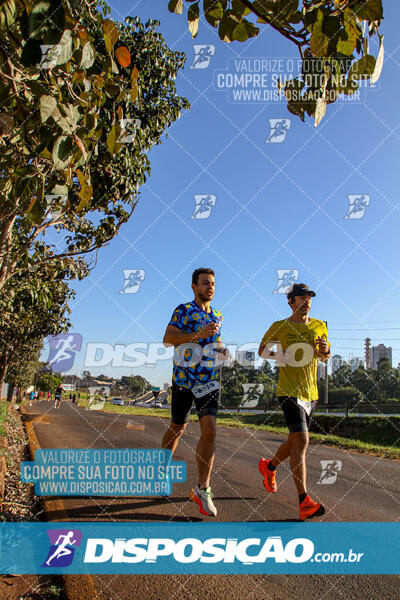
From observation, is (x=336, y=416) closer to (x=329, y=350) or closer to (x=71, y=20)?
(x=329, y=350)

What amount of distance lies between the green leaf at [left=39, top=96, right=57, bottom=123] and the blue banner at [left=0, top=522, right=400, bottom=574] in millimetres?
2542

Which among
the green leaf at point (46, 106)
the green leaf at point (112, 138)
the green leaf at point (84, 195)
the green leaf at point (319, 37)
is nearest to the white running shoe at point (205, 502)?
the green leaf at point (84, 195)

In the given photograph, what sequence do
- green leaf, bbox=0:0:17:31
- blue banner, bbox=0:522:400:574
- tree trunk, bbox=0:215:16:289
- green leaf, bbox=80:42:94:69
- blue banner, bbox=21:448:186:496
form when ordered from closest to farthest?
green leaf, bbox=0:0:17:31 → green leaf, bbox=80:42:94:69 → blue banner, bbox=0:522:400:574 → blue banner, bbox=21:448:186:496 → tree trunk, bbox=0:215:16:289

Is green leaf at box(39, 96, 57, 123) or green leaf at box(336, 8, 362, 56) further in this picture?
green leaf at box(336, 8, 362, 56)

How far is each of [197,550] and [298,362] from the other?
1544mm

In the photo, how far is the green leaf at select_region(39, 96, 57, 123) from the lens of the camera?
4.54ft

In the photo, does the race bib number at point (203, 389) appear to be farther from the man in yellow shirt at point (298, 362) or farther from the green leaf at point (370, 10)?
the green leaf at point (370, 10)

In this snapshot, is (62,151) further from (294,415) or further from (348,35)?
(294,415)

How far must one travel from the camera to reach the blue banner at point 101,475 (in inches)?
171

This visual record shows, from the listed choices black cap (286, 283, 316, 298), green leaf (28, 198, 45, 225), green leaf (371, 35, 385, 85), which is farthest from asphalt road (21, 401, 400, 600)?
green leaf (371, 35, 385, 85)

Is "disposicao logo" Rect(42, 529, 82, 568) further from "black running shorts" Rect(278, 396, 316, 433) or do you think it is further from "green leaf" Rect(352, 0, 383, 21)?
"green leaf" Rect(352, 0, 383, 21)

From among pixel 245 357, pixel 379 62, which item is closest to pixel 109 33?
pixel 379 62

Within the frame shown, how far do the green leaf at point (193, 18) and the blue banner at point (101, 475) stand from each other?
10.8 feet

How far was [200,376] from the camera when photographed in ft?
11.7
